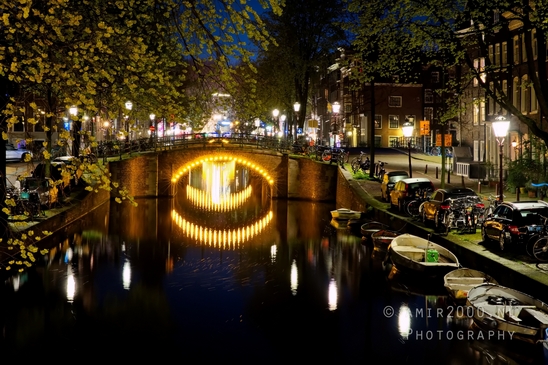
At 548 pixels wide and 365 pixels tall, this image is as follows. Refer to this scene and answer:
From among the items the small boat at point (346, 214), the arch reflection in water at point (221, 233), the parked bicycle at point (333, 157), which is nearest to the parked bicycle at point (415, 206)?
the small boat at point (346, 214)

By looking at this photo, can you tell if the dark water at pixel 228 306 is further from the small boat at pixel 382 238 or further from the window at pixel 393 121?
the window at pixel 393 121

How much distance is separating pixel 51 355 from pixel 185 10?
9174 mm

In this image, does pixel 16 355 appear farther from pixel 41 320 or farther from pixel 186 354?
pixel 186 354

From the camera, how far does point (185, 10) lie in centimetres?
1330

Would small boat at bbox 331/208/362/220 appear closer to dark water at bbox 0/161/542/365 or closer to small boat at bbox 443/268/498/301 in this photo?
dark water at bbox 0/161/542/365

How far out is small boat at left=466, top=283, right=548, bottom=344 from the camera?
14.8 meters

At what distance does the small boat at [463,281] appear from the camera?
60.8ft

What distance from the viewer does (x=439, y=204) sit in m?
27.7

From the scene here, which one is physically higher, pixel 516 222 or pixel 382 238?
pixel 516 222

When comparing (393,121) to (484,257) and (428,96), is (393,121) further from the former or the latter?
(484,257)

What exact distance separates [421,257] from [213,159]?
31036mm

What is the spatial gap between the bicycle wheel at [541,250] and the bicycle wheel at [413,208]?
1140 centimetres

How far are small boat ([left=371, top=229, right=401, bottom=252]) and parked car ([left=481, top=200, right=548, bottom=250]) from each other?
21.0 feet

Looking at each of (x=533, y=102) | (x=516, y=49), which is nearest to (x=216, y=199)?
(x=516, y=49)
